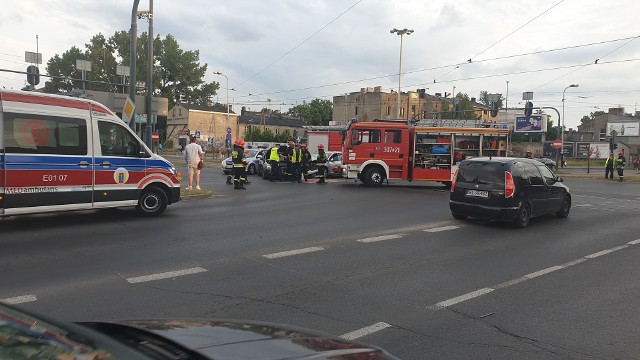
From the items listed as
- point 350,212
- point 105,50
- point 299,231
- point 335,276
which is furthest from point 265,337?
point 105,50

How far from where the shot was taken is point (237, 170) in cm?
1881

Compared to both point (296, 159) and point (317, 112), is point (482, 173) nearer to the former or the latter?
point (296, 159)

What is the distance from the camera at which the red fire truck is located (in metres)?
20.9

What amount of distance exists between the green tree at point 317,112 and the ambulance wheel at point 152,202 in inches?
3901

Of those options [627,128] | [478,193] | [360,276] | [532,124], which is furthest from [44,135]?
[627,128]

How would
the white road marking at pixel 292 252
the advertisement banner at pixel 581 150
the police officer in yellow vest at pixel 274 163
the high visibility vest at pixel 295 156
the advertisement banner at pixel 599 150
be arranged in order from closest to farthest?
Answer: the white road marking at pixel 292 252 < the high visibility vest at pixel 295 156 < the police officer in yellow vest at pixel 274 163 < the advertisement banner at pixel 599 150 < the advertisement banner at pixel 581 150

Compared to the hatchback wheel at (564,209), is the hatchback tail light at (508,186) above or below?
above

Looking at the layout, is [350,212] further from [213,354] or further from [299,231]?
[213,354]

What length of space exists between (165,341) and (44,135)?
8.74 meters

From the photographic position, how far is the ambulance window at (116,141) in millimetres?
10320

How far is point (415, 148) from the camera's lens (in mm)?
21031

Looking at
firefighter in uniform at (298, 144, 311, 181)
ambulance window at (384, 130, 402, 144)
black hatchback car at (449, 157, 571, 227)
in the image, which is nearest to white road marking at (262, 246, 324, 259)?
black hatchback car at (449, 157, 571, 227)

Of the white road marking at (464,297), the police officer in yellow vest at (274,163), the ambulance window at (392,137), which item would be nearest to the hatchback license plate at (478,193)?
the white road marking at (464,297)

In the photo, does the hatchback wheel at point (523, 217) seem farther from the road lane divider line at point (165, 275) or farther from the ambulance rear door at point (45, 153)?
the ambulance rear door at point (45, 153)
